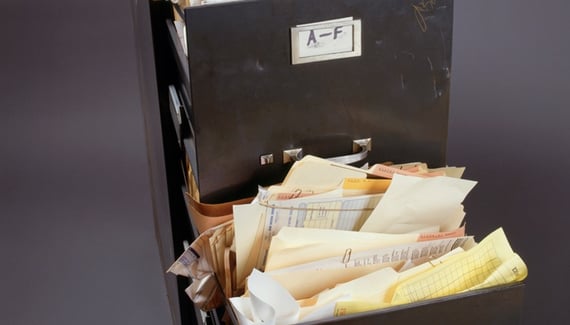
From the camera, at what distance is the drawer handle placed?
49.7 inches

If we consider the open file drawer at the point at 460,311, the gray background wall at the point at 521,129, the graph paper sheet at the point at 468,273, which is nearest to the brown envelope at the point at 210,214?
the open file drawer at the point at 460,311

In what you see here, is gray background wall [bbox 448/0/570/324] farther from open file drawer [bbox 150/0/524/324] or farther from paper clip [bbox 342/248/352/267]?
paper clip [bbox 342/248/352/267]

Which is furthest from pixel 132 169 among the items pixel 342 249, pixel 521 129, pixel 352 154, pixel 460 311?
pixel 460 311

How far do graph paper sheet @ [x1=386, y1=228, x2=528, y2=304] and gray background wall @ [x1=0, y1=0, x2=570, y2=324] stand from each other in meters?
1.08

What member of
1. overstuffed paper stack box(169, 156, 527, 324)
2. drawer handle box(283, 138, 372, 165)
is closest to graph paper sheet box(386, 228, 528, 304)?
overstuffed paper stack box(169, 156, 527, 324)

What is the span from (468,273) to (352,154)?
1.08 feet

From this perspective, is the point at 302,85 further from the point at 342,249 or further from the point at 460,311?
the point at 460,311

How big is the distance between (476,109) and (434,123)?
1.71 m

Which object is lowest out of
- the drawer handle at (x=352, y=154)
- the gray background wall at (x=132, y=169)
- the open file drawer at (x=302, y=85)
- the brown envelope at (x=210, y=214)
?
the gray background wall at (x=132, y=169)

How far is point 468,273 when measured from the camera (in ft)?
3.40

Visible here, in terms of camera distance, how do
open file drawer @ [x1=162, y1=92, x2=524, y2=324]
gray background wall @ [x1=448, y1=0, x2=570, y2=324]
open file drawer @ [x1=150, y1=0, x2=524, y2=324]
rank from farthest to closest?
gray background wall @ [x1=448, y1=0, x2=570, y2=324], open file drawer @ [x1=150, y1=0, x2=524, y2=324], open file drawer @ [x1=162, y1=92, x2=524, y2=324]

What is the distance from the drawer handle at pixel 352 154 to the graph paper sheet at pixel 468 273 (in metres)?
0.29

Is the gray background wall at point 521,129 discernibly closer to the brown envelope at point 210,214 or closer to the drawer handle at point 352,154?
the drawer handle at point 352,154

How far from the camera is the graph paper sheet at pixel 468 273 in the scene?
1003 millimetres
